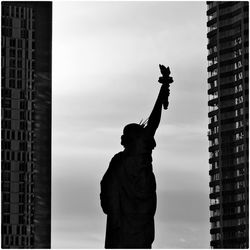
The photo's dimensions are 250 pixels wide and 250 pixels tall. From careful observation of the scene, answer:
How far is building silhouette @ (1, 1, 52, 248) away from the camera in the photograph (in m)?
122

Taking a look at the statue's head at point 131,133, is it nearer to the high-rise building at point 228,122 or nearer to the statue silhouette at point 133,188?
the statue silhouette at point 133,188

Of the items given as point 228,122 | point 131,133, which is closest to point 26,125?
point 228,122

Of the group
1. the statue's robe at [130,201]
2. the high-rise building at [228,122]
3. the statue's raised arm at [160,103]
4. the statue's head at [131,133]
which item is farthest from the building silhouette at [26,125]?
the statue's raised arm at [160,103]

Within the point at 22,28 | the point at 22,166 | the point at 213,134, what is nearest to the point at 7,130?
the point at 22,166

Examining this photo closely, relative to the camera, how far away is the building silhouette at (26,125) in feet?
400

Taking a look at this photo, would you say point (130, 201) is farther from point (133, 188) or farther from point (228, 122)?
point (228, 122)

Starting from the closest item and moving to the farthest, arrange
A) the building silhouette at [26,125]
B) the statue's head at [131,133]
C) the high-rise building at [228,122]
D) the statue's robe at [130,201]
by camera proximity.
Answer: the statue's robe at [130,201] → the statue's head at [131,133] → the high-rise building at [228,122] → the building silhouette at [26,125]

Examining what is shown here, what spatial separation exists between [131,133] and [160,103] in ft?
2.12

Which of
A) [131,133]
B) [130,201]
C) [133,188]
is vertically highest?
[131,133]

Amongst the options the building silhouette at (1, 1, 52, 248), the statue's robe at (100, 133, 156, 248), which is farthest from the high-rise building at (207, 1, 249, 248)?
the statue's robe at (100, 133, 156, 248)

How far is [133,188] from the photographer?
16422 millimetres

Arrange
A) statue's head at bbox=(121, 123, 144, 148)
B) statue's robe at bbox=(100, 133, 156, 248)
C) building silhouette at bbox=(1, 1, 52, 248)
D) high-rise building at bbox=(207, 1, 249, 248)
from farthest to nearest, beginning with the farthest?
1. building silhouette at bbox=(1, 1, 52, 248)
2. high-rise building at bbox=(207, 1, 249, 248)
3. statue's head at bbox=(121, 123, 144, 148)
4. statue's robe at bbox=(100, 133, 156, 248)

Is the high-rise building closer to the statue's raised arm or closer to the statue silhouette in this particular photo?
the statue silhouette

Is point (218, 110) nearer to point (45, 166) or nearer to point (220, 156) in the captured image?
point (220, 156)
